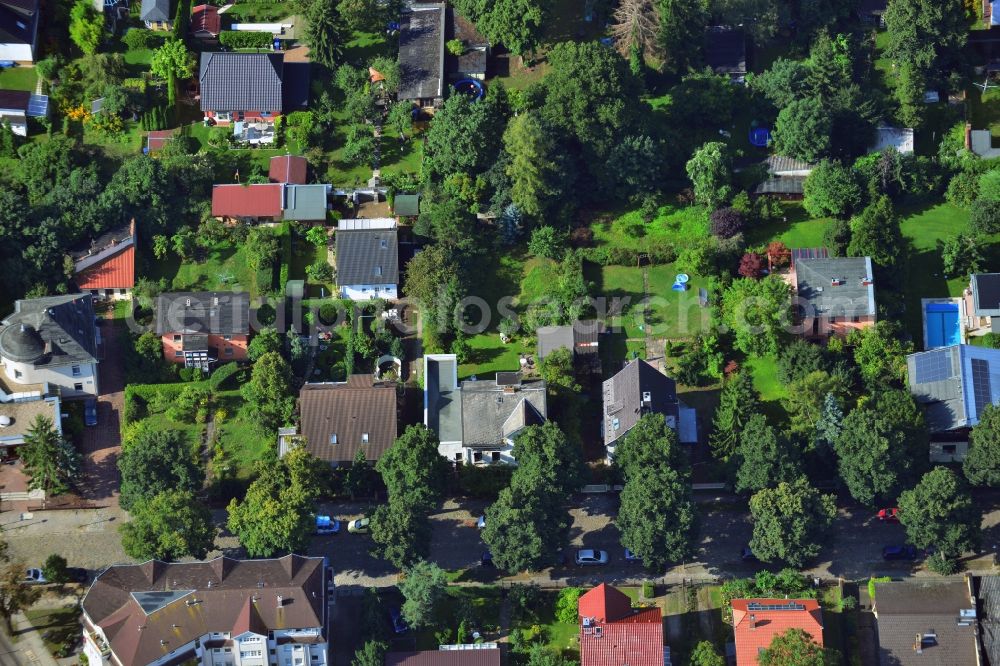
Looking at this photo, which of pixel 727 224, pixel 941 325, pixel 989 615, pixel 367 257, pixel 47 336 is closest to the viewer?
pixel 989 615

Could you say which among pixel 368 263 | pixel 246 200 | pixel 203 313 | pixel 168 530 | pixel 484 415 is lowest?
pixel 168 530

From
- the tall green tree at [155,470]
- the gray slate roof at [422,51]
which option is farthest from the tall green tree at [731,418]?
the gray slate roof at [422,51]

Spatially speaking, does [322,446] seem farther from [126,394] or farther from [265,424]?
[126,394]

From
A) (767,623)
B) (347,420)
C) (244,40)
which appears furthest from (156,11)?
(767,623)

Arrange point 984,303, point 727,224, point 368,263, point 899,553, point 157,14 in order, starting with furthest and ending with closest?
1. point 157,14
2. point 727,224
3. point 368,263
4. point 984,303
5. point 899,553

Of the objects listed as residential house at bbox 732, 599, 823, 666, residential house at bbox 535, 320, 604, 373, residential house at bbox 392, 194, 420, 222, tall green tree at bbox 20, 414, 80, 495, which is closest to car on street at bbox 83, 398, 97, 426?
tall green tree at bbox 20, 414, 80, 495

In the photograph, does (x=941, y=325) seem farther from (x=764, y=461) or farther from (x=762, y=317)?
(x=764, y=461)

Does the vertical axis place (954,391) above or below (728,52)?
below

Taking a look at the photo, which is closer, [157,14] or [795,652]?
[795,652]
